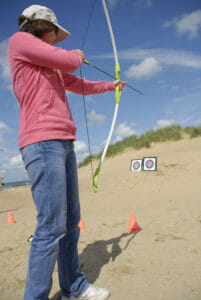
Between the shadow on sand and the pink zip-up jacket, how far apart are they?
1.22 meters

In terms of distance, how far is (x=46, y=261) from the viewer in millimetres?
1454

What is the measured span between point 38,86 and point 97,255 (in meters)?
1.76

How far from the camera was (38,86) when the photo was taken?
1.50m

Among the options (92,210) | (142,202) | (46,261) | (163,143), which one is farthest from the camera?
(163,143)

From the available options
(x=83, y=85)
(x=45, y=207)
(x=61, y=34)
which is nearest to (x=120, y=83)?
(x=83, y=85)

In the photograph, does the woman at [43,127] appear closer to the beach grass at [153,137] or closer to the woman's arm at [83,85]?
the woman's arm at [83,85]

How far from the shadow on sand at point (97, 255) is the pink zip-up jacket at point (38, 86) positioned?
122 centimetres

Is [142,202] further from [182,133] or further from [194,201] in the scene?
[182,133]

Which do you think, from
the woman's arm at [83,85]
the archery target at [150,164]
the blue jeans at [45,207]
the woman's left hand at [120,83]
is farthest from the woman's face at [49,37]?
the archery target at [150,164]

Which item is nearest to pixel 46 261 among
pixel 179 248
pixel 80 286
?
pixel 80 286

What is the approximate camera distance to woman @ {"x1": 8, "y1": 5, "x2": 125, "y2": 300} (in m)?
1.45

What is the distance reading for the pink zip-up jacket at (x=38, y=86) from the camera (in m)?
1.46

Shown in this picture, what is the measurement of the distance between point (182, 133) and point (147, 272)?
898 cm

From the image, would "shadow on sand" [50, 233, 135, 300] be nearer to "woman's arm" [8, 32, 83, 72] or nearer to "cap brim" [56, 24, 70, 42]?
"woman's arm" [8, 32, 83, 72]
